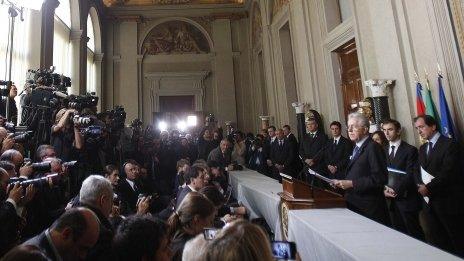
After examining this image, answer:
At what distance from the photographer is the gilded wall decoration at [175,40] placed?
48.1ft

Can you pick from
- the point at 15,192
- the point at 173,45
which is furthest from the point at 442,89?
the point at 173,45

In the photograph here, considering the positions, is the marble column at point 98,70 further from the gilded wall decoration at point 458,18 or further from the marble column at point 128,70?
the gilded wall decoration at point 458,18

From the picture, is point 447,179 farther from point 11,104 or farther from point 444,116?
point 11,104

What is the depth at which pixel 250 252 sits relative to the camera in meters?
1.08

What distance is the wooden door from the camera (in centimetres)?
670

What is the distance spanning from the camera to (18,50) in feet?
24.3

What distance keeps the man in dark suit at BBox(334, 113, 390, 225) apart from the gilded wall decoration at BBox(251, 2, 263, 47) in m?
9.84

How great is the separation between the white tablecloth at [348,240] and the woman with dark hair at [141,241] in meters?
0.93

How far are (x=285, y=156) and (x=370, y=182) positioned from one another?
4.10m

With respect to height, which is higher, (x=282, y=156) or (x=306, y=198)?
(x=282, y=156)

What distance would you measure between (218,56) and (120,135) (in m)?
8.30

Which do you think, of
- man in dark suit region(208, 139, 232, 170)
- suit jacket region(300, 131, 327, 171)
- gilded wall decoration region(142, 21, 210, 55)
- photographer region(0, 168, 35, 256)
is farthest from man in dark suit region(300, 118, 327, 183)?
gilded wall decoration region(142, 21, 210, 55)

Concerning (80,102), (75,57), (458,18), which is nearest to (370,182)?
(458,18)

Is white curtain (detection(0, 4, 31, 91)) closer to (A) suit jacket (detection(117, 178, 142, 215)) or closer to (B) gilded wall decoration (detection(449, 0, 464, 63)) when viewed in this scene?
(A) suit jacket (detection(117, 178, 142, 215))
